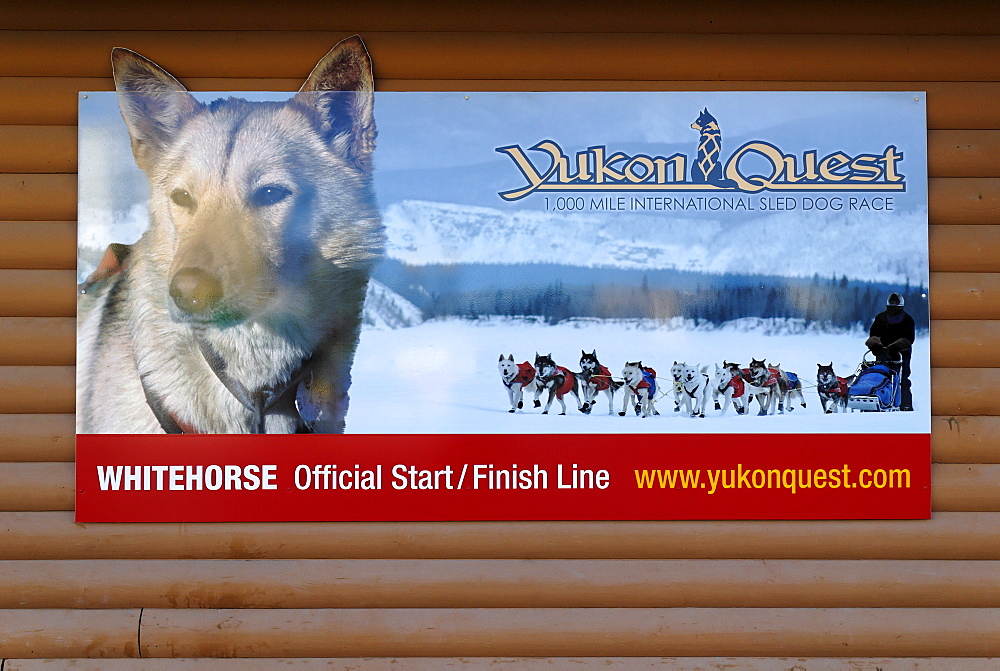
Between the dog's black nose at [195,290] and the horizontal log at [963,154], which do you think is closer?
the dog's black nose at [195,290]

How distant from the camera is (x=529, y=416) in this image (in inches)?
120

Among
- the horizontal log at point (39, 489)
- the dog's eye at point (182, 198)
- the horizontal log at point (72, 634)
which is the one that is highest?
the dog's eye at point (182, 198)

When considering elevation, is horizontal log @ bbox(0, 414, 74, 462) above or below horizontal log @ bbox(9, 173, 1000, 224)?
below

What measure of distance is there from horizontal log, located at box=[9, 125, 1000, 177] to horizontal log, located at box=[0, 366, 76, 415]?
29.6 inches

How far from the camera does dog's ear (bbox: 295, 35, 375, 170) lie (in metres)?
3.09

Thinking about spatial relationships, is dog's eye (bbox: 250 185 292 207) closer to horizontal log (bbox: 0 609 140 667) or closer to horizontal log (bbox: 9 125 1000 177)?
horizontal log (bbox: 9 125 1000 177)

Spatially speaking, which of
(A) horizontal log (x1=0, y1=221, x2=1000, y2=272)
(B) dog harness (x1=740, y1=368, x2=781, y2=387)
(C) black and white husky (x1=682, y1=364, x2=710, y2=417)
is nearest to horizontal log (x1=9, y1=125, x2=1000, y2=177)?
(A) horizontal log (x1=0, y1=221, x2=1000, y2=272)

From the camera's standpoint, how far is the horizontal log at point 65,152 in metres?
3.11

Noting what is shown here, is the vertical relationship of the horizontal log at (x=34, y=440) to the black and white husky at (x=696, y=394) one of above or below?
below

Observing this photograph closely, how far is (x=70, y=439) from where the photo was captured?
3084 millimetres

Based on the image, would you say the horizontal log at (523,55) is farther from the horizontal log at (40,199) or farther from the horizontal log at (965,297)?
the horizontal log at (965,297)
